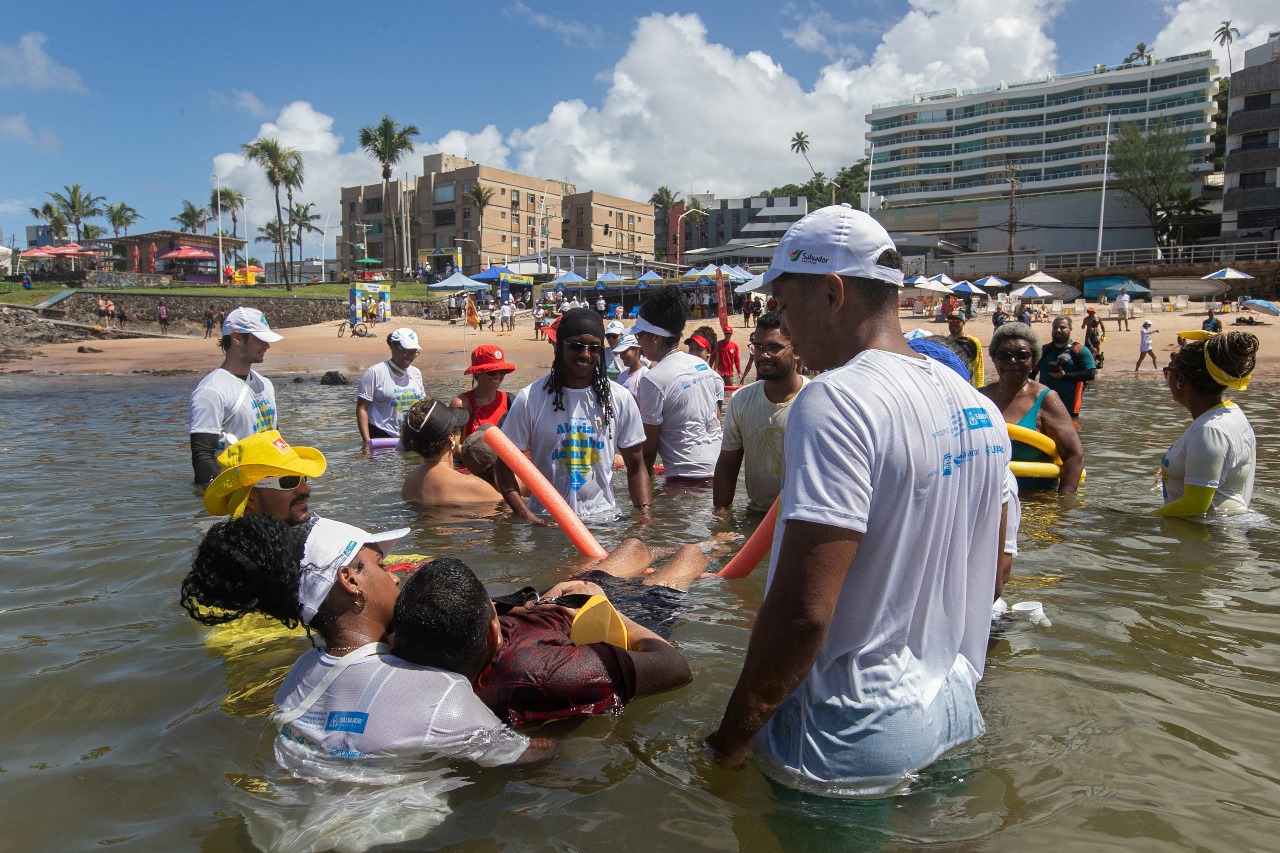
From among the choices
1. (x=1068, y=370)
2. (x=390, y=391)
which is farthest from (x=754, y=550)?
(x=390, y=391)

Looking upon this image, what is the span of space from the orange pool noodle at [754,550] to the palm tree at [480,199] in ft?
274

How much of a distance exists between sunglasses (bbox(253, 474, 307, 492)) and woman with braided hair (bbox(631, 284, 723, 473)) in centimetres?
299

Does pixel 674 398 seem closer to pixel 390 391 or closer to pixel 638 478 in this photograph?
pixel 638 478

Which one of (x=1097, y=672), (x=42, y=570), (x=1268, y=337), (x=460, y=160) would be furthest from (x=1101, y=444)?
(x=460, y=160)

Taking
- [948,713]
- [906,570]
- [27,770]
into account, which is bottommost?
[27,770]

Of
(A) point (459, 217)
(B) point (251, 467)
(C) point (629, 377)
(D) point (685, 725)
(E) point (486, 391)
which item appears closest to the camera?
(D) point (685, 725)

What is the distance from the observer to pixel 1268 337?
2919 centimetres

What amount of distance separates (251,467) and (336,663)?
1418 mm

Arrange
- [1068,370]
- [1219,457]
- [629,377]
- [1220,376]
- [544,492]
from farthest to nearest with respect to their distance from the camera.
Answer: [1068,370] < [629,377] < [1219,457] < [1220,376] < [544,492]

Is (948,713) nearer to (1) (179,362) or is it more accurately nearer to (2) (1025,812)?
(2) (1025,812)

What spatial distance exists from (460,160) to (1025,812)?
9924cm

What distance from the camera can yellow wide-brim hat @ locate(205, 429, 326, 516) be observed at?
13.0 ft

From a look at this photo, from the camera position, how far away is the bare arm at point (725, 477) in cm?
629

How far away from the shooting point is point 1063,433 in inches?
262
